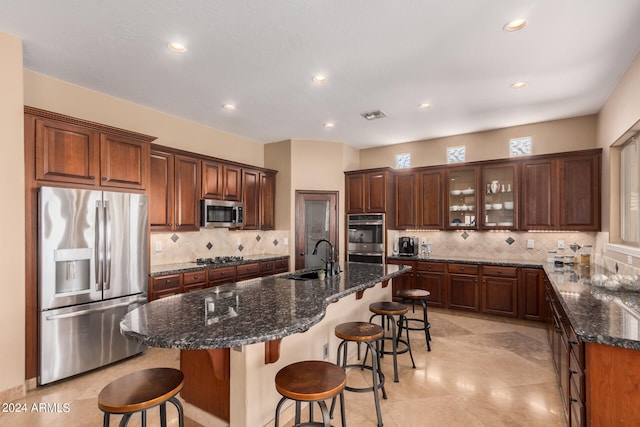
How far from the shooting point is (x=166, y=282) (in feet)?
12.8

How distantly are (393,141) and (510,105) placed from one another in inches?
89.7

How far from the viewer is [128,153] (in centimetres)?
361

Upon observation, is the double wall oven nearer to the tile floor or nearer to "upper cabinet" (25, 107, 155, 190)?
the tile floor

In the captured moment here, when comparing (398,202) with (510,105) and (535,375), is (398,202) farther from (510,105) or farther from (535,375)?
(535,375)

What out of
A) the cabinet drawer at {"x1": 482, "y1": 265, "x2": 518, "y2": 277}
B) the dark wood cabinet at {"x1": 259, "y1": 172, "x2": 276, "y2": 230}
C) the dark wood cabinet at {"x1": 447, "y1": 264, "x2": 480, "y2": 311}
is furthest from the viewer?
the dark wood cabinet at {"x1": 259, "y1": 172, "x2": 276, "y2": 230}

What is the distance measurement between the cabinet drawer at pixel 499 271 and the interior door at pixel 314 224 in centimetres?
252

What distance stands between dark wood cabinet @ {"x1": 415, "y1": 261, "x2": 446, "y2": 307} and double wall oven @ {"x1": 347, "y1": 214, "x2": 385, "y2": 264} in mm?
714

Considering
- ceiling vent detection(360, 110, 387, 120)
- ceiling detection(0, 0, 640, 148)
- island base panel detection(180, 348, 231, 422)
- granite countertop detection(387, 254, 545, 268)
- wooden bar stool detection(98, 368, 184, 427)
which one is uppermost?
ceiling detection(0, 0, 640, 148)

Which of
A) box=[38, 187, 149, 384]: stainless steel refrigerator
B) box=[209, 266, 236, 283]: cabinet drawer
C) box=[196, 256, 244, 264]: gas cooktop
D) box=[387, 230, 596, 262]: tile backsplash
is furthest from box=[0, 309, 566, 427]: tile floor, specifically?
box=[387, 230, 596, 262]: tile backsplash

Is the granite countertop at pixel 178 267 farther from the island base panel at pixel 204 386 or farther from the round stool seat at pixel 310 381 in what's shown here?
the round stool seat at pixel 310 381

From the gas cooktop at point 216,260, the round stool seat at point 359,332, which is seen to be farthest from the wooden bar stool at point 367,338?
the gas cooktop at point 216,260

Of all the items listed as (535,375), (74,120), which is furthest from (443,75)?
(74,120)

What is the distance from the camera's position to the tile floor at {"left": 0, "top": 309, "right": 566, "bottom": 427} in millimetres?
2449

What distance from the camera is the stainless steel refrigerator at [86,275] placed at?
2.92m
